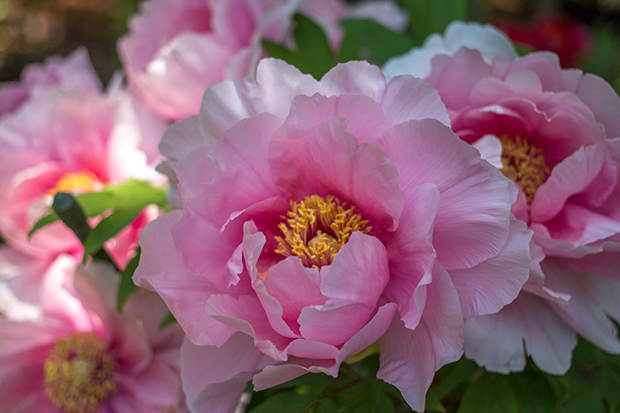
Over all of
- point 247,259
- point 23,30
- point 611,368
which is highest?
point 247,259

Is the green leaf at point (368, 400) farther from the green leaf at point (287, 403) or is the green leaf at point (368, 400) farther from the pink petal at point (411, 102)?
the pink petal at point (411, 102)

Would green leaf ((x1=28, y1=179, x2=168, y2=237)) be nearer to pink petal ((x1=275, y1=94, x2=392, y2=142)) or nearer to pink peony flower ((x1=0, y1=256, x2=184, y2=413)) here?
pink peony flower ((x1=0, y1=256, x2=184, y2=413))

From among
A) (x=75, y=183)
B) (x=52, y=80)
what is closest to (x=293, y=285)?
(x=75, y=183)

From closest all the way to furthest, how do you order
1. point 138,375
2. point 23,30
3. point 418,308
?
point 418,308 → point 138,375 → point 23,30

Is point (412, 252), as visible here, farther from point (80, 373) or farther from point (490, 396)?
point (80, 373)

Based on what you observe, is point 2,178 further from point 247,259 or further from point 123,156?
point 247,259

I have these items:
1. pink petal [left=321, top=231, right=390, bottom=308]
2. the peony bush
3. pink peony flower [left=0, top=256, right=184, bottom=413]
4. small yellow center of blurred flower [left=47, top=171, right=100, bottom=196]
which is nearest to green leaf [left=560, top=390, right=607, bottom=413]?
the peony bush

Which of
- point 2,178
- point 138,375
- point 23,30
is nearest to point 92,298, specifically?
point 138,375
